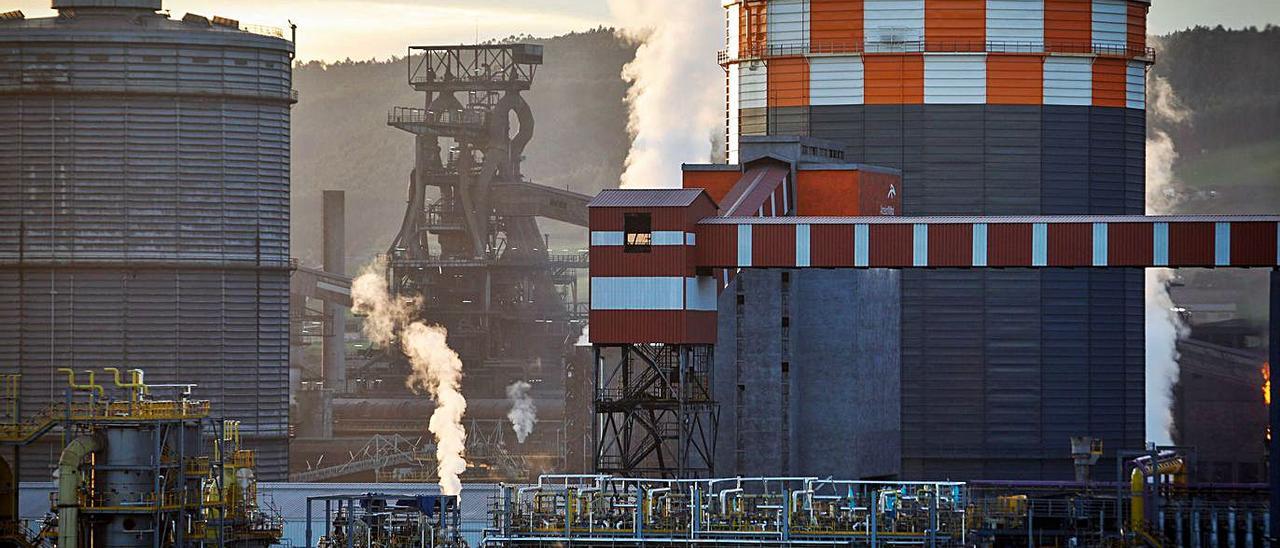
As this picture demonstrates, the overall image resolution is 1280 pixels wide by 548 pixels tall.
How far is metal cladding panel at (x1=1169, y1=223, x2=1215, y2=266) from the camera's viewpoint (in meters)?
49.6

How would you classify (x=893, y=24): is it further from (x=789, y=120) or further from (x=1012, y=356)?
(x=1012, y=356)

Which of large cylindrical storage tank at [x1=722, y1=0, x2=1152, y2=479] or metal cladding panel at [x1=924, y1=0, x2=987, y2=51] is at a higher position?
metal cladding panel at [x1=924, y1=0, x2=987, y2=51]

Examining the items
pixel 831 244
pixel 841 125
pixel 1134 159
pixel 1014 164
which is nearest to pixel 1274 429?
pixel 831 244

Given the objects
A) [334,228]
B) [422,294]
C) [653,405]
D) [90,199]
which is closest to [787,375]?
[653,405]

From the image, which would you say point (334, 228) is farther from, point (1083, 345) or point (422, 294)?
point (1083, 345)

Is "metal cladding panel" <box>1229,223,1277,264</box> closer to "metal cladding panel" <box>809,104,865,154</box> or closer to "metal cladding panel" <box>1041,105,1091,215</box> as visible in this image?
"metal cladding panel" <box>1041,105,1091,215</box>

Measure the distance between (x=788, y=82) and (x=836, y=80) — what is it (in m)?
1.49

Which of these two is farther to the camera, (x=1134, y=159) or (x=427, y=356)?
(x=427, y=356)

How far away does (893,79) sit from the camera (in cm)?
6925

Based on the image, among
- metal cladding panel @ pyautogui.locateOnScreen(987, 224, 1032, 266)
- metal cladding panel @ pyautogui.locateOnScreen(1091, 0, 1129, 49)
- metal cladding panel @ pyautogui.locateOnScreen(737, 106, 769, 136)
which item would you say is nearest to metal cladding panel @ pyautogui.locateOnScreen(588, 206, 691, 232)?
metal cladding panel @ pyautogui.locateOnScreen(987, 224, 1032, 266)

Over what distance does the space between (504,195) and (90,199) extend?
3440cm

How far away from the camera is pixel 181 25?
8038cm

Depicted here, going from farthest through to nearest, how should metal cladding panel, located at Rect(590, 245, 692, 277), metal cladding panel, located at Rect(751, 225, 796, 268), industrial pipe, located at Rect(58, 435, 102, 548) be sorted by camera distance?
1. metal cladding panel, located at Rect(751, 225, 796, 268)
2. metal cladding panel, located at Rect(590, 245, 692, 277)
3. industrial pipe, located at Rect(58, 435, 102, 548)

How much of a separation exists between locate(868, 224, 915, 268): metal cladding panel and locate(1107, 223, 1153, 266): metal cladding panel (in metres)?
4.43
